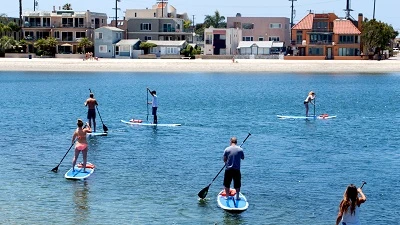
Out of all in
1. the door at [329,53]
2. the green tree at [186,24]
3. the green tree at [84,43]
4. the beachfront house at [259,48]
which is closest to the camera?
the door at [329,53]

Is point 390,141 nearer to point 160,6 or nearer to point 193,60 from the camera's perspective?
point 193,60

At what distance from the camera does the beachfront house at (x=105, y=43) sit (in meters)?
129

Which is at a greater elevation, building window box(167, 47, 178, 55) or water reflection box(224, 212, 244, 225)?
building window box(167, 47, 178, 55)

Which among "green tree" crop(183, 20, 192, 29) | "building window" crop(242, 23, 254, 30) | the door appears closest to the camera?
the door

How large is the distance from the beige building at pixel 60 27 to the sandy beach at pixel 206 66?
1448cm

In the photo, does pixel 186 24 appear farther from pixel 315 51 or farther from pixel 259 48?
pixel 315 51

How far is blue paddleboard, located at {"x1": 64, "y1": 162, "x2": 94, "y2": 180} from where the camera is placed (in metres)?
26.1

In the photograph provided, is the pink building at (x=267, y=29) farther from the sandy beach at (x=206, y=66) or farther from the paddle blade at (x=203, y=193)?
the paddle blade at (x=203, y=193)

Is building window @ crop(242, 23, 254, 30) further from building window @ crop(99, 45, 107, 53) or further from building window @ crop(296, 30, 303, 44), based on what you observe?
building window @ crop(99, 45, 107, 53)

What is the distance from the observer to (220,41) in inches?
5418

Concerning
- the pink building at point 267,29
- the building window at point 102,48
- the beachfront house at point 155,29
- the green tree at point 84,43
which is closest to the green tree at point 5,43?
the green tree at point 84,43

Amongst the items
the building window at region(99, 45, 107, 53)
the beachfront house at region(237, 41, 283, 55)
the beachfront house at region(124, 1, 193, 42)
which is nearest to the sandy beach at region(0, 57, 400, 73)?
the building window at region(99, 45, 107, 53)

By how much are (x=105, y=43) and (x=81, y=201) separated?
10807 centimetres

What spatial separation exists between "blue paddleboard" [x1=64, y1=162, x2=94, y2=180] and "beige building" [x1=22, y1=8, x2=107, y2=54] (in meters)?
106
